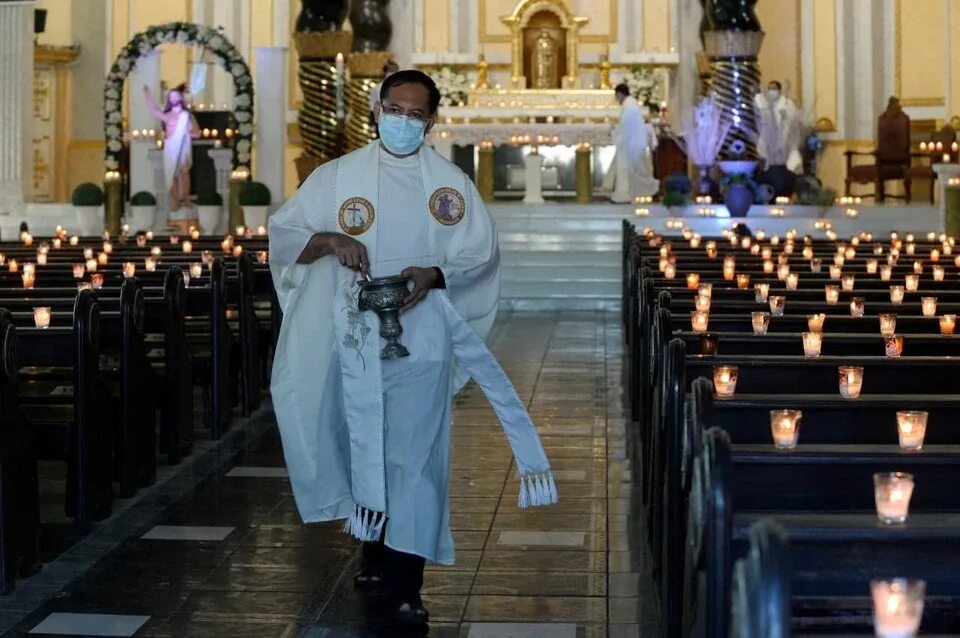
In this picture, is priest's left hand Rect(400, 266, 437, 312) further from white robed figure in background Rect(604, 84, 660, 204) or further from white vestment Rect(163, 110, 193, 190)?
white vestment Rect(163, 110, 193, 190)

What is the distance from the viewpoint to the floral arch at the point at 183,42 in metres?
21.6

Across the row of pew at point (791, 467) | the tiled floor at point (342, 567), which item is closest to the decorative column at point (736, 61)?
the row of pew at point (791, 467)

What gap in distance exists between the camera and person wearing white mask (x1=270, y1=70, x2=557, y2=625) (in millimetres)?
5285

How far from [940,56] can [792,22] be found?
253 centimetres

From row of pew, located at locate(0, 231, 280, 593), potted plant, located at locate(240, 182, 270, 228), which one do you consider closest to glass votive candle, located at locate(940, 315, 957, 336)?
row of pew, located at locate(0, 231, 280, 593)

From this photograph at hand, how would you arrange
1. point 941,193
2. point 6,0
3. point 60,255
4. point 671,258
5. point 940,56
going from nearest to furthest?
point 671,258, point 60,255, point 941,193, point 6,0, point 940,56

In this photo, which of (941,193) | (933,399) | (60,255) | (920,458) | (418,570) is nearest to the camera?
(920,458)

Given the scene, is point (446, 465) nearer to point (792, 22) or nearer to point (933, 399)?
point (933, 399)

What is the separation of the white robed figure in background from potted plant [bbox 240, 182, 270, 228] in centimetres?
471

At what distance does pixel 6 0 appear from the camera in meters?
21.5

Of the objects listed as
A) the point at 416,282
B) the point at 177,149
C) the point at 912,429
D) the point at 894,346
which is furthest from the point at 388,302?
the point at 177,149

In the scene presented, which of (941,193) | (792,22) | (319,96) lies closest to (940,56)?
(792,22)

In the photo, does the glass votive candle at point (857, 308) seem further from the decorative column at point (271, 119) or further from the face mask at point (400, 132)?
the decorative column at point (271, 119)

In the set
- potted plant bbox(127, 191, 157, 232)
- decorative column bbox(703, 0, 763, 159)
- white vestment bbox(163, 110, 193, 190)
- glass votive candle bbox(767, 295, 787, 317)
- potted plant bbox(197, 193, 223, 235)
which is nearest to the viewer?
glass votive candle bbox(767, 295, 787, 317)
